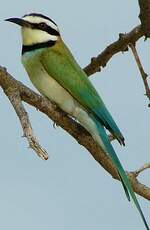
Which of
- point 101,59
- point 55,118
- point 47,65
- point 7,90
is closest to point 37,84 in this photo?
point 47,65

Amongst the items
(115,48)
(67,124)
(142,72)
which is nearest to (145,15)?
(142,72)

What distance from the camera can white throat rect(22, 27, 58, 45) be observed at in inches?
165

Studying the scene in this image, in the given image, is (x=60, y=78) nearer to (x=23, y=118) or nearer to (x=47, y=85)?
(x=47, y=85)

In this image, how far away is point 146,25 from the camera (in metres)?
3.32

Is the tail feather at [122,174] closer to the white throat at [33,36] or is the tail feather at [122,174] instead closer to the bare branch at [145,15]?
the bare branch at [145,15]

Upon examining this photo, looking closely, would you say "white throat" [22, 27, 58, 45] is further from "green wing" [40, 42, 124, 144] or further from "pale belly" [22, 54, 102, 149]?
"pale belly" [22, 54, 102, 149]

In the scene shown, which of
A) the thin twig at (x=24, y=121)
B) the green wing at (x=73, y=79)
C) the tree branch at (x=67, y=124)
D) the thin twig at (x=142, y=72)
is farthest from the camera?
the green wing at (x=73, y=79)

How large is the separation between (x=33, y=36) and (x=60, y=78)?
0.36m

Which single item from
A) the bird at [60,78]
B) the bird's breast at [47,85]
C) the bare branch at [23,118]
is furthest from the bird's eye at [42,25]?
the bare branch at [23,118]

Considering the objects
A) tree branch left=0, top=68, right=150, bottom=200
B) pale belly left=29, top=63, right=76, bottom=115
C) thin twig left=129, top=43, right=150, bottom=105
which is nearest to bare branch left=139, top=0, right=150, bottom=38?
thin twig left=129, top=43, right=150, bottom=105

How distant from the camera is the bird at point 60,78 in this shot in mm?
3779

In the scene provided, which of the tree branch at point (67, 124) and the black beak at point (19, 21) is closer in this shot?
the tree branch at point (67, 124)

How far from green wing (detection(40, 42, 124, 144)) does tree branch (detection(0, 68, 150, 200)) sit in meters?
0.35

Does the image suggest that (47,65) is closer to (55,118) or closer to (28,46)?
(28,46)
